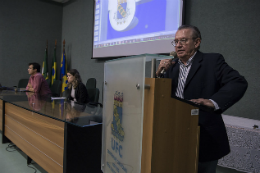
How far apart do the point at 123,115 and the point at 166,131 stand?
16 cm

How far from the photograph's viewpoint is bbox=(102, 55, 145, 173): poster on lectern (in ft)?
2.01

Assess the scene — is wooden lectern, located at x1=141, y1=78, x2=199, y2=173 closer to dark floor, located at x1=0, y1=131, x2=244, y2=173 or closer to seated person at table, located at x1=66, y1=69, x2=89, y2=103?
dark floor, located at x1=0, y1=131, x2=244, y2=173

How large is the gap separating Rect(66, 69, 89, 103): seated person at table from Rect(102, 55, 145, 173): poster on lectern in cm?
218

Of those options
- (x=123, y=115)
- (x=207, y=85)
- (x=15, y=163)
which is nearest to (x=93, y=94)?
(x=15, y=163)

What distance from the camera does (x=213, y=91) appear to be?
95 centimetres

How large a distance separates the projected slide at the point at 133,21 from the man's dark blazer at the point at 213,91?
206 centimetres

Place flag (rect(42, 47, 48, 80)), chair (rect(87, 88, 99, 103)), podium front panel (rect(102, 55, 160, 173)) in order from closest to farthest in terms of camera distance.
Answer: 1. podium front panel (rect(102, 55, 160, 173))
2. chair (rect(87, 88, 99, 103))
3. flag (rect(42, 47, 48, 80))

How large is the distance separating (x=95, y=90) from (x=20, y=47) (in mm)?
3391

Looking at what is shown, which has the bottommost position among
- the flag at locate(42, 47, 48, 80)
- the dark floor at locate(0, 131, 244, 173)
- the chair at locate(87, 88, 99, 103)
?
the dark floor at locate(0, 131, 244, 173)

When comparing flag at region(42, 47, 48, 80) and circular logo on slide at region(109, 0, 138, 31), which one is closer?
circular logo on slide at region(109, 0, 138, 31)

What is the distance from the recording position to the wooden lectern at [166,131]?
24.9 inches

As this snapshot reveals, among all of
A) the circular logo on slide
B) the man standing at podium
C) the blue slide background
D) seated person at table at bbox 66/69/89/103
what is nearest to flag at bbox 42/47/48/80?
the circular logo on slide

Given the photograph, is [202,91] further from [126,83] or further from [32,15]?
[32,15]

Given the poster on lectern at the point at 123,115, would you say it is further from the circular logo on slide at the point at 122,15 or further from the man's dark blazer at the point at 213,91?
the circular logo on slide at the point at 122,15
